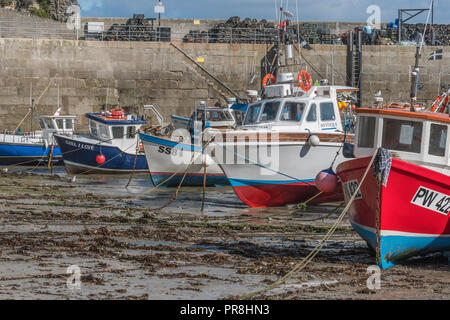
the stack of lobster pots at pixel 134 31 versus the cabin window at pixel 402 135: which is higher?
the stack of lobster pots at pixel 134 31

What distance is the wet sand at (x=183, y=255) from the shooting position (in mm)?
6766

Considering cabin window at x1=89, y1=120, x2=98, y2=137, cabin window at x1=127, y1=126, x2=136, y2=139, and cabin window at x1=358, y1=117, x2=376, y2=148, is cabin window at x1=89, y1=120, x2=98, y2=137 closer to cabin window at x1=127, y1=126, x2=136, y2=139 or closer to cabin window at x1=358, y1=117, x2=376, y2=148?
cabin window at x1=127, y1=126, x2=136, y2=139

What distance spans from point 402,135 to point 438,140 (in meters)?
0.41

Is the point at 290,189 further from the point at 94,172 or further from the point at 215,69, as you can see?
the point at 215,69

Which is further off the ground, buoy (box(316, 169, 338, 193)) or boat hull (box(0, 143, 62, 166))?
buoy (box(316, 169, 338, 193))

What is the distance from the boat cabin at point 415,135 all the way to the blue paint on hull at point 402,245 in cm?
88

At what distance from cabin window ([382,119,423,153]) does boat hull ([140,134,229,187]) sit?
856 centimetres

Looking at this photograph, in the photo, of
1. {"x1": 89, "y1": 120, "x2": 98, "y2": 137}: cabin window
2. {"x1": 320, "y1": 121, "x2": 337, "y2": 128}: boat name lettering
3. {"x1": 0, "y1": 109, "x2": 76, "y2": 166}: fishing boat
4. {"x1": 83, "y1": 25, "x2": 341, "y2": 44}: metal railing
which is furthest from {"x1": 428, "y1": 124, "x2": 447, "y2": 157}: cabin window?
{"x1": 83, "y1": 25, "x2": 341, "y2": 44}: metal railing

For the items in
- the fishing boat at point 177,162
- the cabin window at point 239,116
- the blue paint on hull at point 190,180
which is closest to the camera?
the fishing boat at point 177,162

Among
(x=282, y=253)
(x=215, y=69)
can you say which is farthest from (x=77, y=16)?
(x=282, y=253)

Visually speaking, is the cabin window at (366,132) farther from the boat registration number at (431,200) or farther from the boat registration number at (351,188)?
the boat registration number at (431,200)

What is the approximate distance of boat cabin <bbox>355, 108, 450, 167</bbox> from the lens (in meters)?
8.31

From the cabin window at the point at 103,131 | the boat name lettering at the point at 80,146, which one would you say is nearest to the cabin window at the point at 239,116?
the cabin window at the point at 103,131
